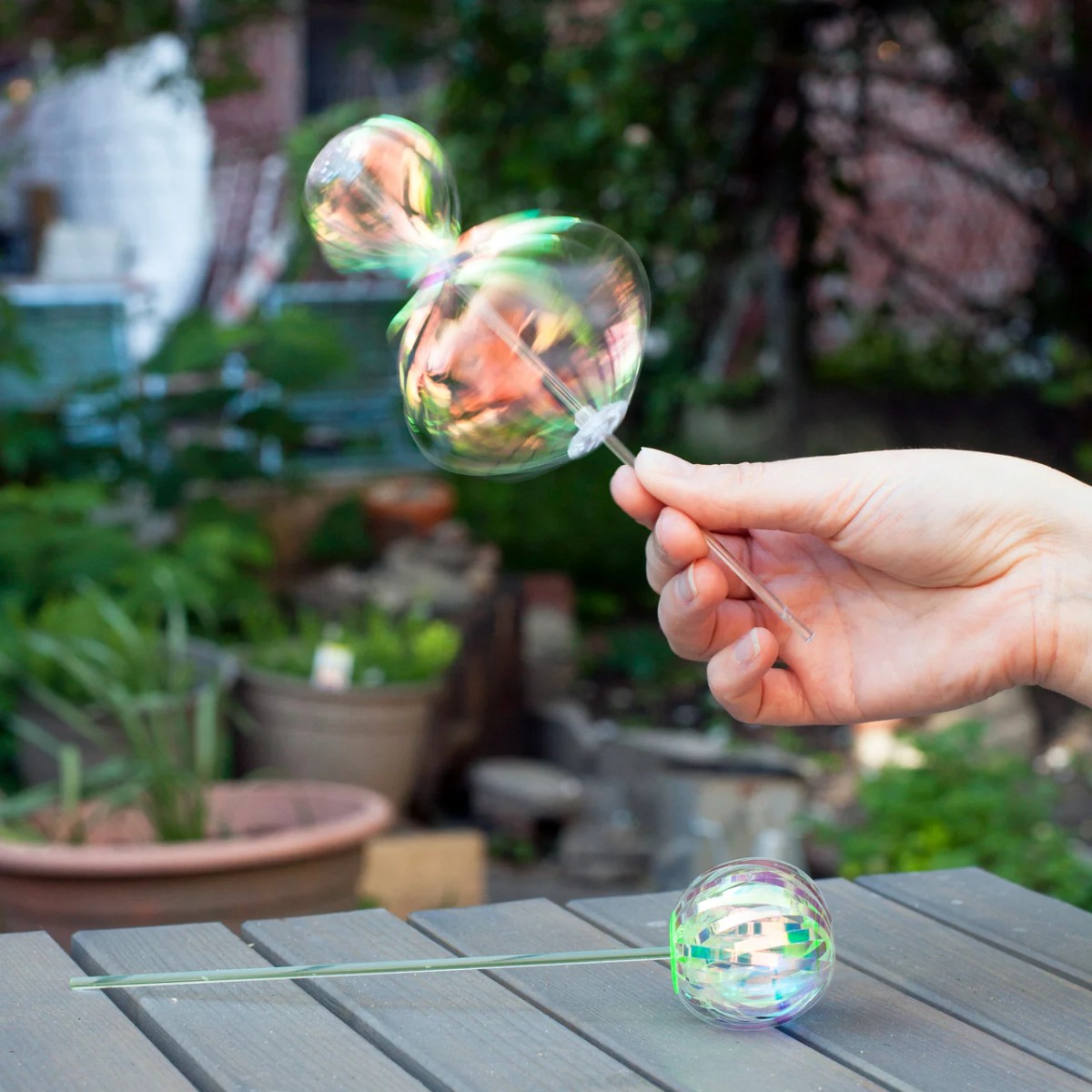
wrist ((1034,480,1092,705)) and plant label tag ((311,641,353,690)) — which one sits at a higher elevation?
wrist ((1034,480,1092,705))

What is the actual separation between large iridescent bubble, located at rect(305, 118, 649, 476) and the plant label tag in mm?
2464

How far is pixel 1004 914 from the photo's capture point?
134 centimetres

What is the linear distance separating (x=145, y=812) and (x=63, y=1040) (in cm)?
180

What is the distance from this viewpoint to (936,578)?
131 cm

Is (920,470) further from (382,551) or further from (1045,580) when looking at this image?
(382,551)

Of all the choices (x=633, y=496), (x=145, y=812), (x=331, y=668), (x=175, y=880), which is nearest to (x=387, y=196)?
(x=633, y=496)

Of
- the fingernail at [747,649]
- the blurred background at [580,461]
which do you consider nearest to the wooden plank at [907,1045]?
the fingernail at [747,649]

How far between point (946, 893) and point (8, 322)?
3521 millimetres

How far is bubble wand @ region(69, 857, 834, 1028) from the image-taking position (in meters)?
1.01

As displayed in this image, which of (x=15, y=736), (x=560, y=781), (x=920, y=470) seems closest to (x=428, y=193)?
(x=920, y=470)

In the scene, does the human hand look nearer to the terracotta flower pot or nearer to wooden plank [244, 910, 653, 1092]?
wooden plank [244, 910, 653, 1092]

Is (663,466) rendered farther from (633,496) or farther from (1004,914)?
(1004,914)

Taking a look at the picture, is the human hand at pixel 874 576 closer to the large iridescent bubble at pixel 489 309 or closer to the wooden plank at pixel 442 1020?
the large iridescent bubble at pixel 489 309

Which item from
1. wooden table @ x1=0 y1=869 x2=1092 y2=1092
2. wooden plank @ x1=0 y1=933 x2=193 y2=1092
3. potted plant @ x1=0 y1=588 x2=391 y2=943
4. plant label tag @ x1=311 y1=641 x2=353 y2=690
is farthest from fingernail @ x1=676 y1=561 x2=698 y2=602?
plant label tag @ x1=311 y1=641 x2=353 y2=690
